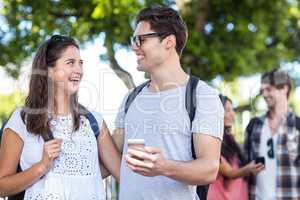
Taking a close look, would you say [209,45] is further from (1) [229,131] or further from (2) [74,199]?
(2) [74,199]

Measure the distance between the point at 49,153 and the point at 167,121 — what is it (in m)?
0.63

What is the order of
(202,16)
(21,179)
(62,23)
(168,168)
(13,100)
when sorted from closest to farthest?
(168,168) < (21,179) < (13,100) < (202,16) < (62,23)

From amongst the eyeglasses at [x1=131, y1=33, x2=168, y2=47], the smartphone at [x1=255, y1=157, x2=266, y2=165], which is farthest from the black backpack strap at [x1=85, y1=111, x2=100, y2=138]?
the smartphone at [x1=255, y1=157, x2=266, y2=165]

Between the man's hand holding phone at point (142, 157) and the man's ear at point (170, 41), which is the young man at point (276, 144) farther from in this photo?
the man's hand holding phone at point (142, 157)

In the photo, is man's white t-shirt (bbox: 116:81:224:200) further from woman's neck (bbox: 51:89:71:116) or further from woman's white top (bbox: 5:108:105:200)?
woman's neck (bbox: 51:89:71:116)

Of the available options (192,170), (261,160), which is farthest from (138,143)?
(261,160)

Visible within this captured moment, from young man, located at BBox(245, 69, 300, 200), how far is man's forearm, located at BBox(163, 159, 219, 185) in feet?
7.30

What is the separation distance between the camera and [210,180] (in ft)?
9.12

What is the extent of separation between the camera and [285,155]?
4.92m

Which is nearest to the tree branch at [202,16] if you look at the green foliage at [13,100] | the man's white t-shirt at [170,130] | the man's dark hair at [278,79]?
the green foliage at [13,100]

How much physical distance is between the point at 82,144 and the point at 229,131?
2136 millimetres

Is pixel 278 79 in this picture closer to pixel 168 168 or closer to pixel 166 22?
pixel 166 22

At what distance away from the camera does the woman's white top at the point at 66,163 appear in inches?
125

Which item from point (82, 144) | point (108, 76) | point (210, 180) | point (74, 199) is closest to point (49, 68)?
point (82, 144)
